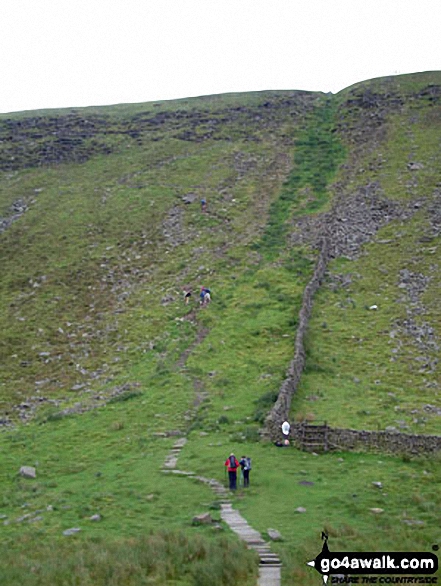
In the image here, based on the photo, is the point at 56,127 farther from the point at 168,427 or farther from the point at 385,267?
the point at 168,427

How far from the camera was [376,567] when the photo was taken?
16.0m

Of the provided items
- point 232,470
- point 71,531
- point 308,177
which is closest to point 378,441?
point 232,470

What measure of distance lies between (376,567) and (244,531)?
4.44 metres

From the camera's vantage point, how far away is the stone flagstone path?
647 inches

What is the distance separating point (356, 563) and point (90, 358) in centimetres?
2777

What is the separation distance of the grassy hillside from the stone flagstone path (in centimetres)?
35

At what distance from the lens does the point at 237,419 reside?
30.3 metres

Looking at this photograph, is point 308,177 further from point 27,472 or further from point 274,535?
point 274,535

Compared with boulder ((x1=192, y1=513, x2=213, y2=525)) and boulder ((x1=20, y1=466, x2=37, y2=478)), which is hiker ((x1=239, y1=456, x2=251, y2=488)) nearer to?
boulder ((x1=192, y1=513, x2=213, y2=525))

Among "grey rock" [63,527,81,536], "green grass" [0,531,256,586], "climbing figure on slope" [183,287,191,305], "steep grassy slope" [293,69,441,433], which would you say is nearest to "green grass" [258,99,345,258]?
"steep grassy slope" [293,69,441,433]

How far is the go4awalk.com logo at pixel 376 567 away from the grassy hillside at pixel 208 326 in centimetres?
95

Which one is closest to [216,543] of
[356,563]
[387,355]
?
[356,563]

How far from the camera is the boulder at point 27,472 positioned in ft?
84.1

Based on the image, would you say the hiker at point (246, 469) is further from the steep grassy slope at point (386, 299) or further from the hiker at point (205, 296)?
the hiker at point (205, 296)
